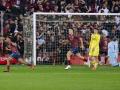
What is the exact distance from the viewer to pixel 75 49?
102 feet

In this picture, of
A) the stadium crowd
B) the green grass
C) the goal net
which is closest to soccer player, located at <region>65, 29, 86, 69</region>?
the goal net

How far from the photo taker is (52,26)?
33281 mm

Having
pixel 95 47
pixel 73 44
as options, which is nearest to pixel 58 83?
pixel 95 47

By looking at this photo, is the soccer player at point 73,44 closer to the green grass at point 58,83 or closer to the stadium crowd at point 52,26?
the stadium crowd at point 52,26

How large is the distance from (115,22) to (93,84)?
14083 mm

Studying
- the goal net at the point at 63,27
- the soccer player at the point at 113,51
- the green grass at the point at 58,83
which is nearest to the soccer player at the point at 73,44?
the goal net at the point at 63,27

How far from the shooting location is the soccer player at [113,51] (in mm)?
32500

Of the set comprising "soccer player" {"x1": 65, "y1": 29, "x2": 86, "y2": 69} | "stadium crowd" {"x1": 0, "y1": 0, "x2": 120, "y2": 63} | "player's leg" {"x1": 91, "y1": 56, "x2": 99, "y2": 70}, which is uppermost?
"stadium crowd" {"x1": 0, "y1": 0, "x2": 120, "y2": 63}

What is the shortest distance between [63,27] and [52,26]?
2.02 ft

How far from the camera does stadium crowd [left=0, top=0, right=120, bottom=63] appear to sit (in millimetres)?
33062

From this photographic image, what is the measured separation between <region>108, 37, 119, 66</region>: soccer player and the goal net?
2.04 ft

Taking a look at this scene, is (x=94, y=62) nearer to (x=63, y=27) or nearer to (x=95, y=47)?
(x=95, y=47)

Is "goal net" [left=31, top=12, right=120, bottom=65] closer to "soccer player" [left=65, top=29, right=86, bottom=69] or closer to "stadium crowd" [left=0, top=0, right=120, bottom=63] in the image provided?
"stadium crowd" [left=0, top=0, right=120, bottom=63]

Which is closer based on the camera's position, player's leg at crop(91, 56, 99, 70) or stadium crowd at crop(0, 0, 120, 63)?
player's leg at crop(91, 56, 99, 70)
